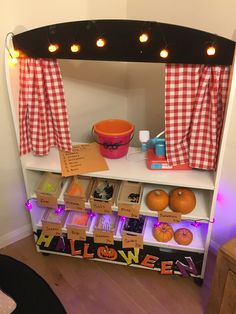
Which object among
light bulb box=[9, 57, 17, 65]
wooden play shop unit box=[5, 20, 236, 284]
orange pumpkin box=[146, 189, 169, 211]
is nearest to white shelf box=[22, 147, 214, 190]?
wooden play shop unit box=[5, 20, 236, 284]

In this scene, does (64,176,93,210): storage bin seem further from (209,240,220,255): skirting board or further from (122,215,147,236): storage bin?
(209,240,220,255): skirting board

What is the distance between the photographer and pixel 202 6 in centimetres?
142

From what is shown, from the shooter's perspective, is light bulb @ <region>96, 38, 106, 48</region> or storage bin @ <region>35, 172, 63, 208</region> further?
storage bin @ <region>35, 172, 63, 208</region>

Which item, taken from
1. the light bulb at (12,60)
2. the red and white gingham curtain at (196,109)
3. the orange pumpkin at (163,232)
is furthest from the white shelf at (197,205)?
the light bulb at (12,60)

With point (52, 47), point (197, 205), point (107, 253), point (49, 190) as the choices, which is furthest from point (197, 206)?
point (52, 47)

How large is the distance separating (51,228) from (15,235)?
413mm

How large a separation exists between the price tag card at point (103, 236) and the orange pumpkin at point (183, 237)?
1.09 ft

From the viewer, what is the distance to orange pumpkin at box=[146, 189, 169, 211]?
4.95 feet

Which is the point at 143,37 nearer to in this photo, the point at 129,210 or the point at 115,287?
the point at 129,210

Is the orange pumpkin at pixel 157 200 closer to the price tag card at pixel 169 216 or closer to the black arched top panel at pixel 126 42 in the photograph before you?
the price tag card at pixel 169 216

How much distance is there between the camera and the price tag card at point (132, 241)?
5.22ft

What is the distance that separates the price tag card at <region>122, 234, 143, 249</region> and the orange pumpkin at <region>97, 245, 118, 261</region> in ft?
0.36

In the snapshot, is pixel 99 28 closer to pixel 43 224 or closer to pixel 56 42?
pixel 56 42

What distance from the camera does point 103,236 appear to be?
64.1 inches
